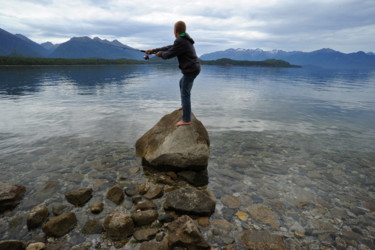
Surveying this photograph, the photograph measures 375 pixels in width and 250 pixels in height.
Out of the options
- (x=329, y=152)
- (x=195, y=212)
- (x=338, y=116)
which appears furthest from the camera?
(x=338, y=116)

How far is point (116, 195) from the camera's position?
6.70 meters

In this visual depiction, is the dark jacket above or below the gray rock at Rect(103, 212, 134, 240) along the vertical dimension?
above

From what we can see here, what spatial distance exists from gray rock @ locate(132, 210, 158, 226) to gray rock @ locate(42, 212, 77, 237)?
1512 millimetres

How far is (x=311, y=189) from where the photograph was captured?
7.79m

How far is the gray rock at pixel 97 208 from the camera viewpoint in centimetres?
603

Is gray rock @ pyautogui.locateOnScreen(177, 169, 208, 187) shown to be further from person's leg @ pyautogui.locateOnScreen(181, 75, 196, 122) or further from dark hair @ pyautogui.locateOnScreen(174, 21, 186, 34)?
dark hair @ pyautogui.locateOnScreen(174, 21, 186, 34)

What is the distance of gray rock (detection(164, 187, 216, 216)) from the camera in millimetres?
5992

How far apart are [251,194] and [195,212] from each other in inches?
91.1

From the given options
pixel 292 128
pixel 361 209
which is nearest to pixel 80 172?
pixel 361 209

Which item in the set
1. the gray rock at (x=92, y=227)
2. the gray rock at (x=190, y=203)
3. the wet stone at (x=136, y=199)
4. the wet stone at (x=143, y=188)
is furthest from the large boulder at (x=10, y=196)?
the gray rock at (x=190, y=203)

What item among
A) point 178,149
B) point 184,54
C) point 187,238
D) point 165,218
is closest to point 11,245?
point 165,218

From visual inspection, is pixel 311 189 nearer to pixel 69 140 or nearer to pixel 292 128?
pixel 292 128

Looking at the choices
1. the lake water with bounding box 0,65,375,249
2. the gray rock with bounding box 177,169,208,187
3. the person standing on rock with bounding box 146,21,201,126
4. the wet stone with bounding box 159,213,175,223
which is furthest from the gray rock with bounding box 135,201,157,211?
the person standing on rock with bounding box 146,21,201,126

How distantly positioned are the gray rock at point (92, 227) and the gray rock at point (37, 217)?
113cm
